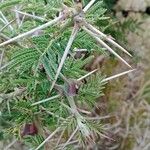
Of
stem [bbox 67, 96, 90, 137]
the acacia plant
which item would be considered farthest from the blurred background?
stem [bbox 67, 96, 90, 137]

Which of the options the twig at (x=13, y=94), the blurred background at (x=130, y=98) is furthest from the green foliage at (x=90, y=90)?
the blurred background at (x=130, y=98)

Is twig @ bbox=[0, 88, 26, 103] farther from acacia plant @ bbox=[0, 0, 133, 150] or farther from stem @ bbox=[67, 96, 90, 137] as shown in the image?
stem @ bbox=[67, 96, 90, 137]

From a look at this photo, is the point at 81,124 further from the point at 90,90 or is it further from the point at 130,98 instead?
the point at 130,98

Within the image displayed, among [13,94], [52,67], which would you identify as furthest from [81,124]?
[13,94]

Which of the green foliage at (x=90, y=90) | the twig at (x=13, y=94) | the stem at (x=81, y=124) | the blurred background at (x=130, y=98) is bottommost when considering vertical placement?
the blurred background at (x=130, y=98)

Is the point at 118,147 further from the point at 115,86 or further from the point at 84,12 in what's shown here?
the point at 84,12

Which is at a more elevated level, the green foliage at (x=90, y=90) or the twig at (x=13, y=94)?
the twig at (x=13, y=94)

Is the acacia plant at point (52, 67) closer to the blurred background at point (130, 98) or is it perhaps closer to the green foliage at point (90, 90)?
the green foliage at point (90, 90)

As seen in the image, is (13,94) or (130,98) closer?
(13,94)
